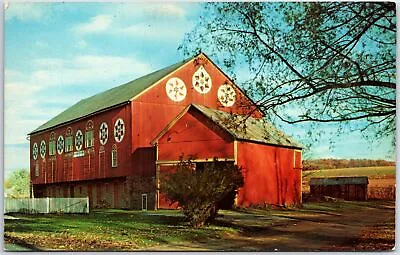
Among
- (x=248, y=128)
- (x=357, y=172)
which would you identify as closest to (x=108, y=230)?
(x=248, y=128)

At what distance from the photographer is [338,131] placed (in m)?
5.67

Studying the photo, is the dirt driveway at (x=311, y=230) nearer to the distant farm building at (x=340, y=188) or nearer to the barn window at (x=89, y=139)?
the distant farm building at (x=340, y=188)

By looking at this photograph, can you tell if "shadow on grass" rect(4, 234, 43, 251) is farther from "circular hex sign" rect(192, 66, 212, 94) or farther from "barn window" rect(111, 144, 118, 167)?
"circular hex sign" rect(192, 66, 212, 94)

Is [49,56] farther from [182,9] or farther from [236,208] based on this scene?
[236,208]

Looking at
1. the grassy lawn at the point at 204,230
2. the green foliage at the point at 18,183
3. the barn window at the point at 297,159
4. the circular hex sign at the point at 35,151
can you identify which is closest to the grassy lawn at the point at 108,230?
the grassy lawn at the point at 204,230

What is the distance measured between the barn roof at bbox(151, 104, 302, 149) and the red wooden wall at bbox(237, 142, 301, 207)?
0.14 ft

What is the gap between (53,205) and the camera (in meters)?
Result: 5.66

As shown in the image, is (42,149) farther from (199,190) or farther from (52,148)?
(199,190)

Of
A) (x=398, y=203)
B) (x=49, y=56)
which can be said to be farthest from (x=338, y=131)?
(x=49, y=56)

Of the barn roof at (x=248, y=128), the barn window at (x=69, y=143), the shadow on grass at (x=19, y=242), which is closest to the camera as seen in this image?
the shadow on grass at (x=19, y=242)

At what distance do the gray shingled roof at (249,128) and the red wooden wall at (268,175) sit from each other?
0.04 m

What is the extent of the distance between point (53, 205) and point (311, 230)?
1.51m

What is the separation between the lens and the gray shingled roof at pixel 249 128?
568 cm

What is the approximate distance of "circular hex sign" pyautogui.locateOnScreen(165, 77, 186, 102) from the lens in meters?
5.65
